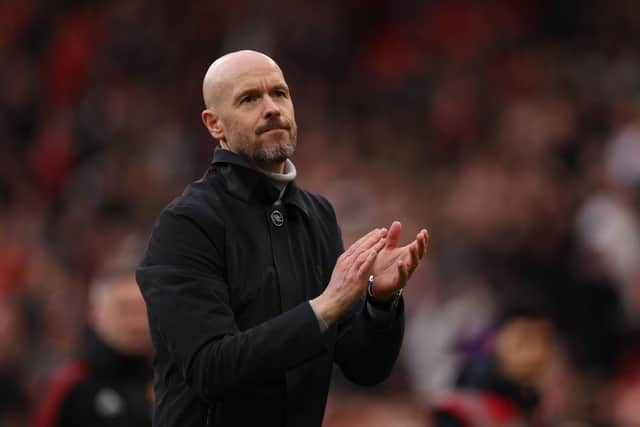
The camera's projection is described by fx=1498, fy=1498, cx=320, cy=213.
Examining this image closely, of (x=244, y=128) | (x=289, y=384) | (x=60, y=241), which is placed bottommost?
(x=60, y=241)

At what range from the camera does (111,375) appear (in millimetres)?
5609

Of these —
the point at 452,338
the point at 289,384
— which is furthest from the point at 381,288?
the point at 452,338

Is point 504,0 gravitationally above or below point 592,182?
above

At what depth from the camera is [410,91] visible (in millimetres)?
12781

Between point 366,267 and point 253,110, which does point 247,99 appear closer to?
point 253,110

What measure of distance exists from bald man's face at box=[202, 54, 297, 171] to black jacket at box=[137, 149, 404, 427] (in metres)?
0.05

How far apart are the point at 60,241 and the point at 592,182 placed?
5467 mm

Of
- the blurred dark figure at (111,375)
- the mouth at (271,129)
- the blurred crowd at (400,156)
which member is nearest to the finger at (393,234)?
the mouth at (271,129)

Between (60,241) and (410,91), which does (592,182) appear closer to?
(410,91)

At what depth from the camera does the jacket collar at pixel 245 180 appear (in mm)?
3650

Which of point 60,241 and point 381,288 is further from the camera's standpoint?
point 60,241

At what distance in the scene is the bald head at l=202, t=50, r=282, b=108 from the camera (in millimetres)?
3676

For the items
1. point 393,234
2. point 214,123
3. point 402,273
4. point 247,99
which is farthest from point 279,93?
point 402,273

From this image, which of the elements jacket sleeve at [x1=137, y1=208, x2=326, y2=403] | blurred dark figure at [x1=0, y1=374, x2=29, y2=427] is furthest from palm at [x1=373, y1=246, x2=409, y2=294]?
blurred dark figure at [x1=0, y1=374, x2=29, y2=427]
